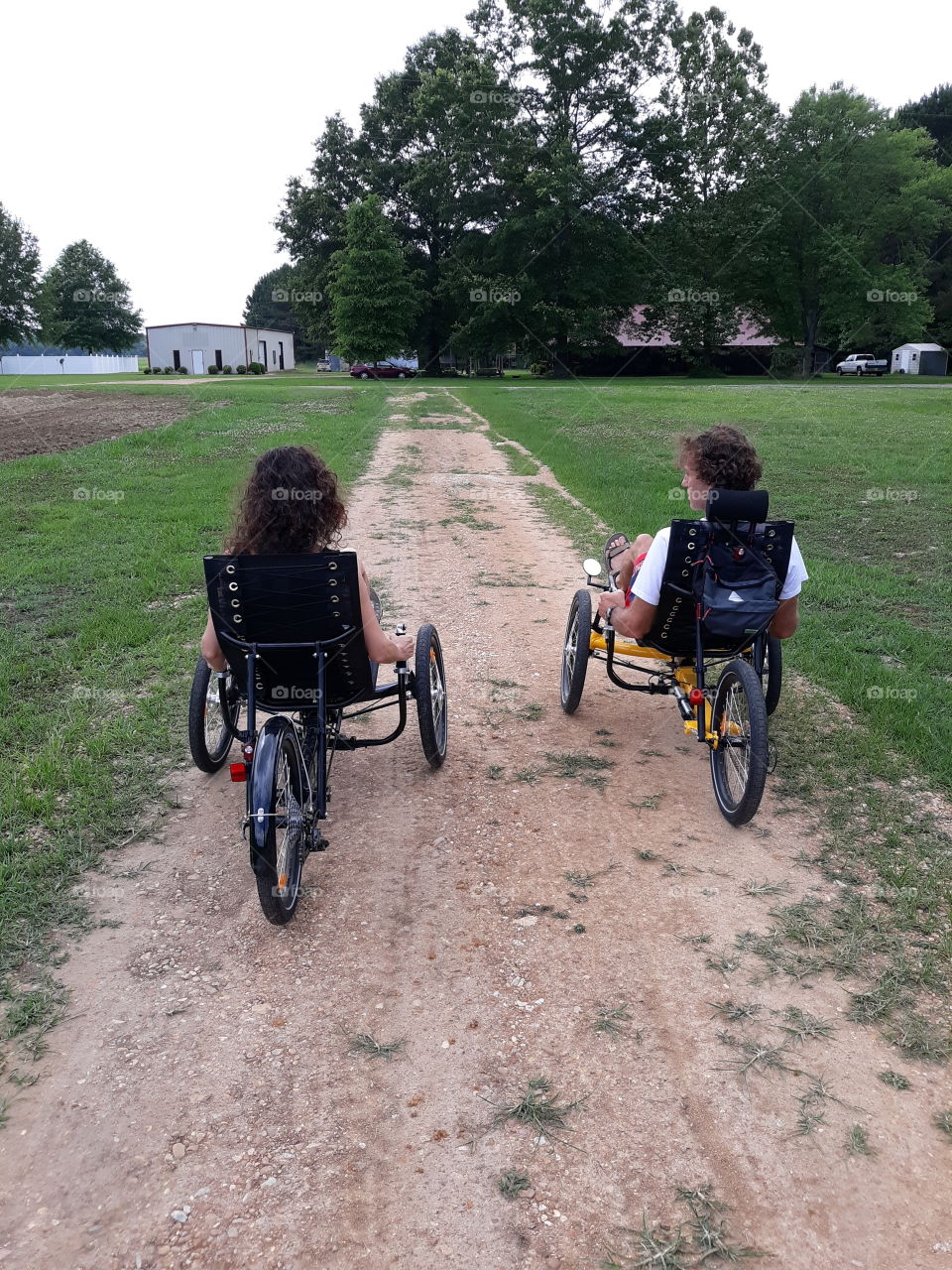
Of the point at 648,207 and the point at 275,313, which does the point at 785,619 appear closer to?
the point at 648,207

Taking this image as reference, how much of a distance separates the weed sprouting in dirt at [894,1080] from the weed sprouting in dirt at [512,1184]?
1.04 m

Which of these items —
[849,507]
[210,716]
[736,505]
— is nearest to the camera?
[736,505]

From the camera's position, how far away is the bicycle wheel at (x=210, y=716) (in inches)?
162

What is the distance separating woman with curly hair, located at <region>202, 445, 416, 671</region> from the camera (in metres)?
3.41

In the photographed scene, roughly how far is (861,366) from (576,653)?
50731 millimetres

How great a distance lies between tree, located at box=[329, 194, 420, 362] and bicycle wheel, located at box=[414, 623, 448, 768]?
46.7 metres

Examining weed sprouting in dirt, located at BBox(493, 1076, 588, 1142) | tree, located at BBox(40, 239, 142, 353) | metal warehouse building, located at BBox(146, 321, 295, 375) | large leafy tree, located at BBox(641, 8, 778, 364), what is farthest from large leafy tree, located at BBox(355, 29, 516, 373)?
weed sprouting in dirt, located at BBox(493, 1076, 588, 1142)

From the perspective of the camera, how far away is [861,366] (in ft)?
162

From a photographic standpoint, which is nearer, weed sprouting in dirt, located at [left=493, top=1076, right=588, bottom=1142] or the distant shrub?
weed sprouting in dirt, located at [left=493, top=1076, right=588, bottom=1142]

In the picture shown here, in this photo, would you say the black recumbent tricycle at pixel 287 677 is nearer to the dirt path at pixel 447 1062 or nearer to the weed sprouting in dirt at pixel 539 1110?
the dirt path at pixel 447 1062

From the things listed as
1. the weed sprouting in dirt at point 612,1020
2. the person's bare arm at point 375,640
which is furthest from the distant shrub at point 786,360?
the weed sprouting in dirt at point 612,1020

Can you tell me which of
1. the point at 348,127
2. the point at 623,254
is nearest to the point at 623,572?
the point at 623,254

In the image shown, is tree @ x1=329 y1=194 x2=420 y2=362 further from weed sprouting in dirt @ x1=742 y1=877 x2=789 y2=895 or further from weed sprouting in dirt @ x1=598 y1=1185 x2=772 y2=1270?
weed sprouting in dirt @ x1=598 y1=1185 x2=772 y2=1270

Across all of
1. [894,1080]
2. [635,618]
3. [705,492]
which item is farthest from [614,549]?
[894,1080]
